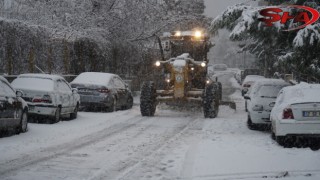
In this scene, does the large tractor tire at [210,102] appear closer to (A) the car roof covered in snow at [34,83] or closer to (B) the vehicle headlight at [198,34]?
(B) the vehicle headlight at [198,34]

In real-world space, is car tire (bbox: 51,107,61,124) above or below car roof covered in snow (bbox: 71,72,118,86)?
below

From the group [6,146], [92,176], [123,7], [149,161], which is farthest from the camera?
[123,7]

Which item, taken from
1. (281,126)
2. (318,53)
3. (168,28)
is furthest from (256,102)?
(168,28)

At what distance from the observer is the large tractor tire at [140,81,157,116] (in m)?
20.2

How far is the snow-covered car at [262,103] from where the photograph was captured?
15656mm

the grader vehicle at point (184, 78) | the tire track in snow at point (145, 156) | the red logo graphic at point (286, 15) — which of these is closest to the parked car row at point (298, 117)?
the tire track in snow at point (145, 156)

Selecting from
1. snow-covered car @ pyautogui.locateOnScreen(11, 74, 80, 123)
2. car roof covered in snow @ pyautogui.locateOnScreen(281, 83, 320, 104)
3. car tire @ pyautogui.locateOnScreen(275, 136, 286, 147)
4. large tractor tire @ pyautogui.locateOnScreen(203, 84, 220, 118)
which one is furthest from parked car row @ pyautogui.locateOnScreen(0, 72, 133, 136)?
Result: car roof covered in snow @ pyautogui.locateOnScreen(281, 83, 320, 104)

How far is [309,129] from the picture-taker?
39.2 feet

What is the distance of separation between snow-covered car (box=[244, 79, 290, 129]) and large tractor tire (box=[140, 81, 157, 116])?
466 centimetres

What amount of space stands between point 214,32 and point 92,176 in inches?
386

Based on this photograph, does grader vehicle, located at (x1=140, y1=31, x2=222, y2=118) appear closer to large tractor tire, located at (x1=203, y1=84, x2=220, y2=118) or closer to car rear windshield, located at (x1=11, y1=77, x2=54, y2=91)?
large tractor tire, located at (x1=203, y1=84, x2=220, y2=118)

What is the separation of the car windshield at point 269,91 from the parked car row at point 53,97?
6468 millimetres

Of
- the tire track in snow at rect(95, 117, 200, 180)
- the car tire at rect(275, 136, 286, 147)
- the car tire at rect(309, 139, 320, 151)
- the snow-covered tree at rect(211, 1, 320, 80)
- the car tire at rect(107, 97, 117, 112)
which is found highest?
A: the snow-covered tree at rect(211, 1, 320, 80)

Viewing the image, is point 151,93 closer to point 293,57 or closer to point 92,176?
point 293,57
